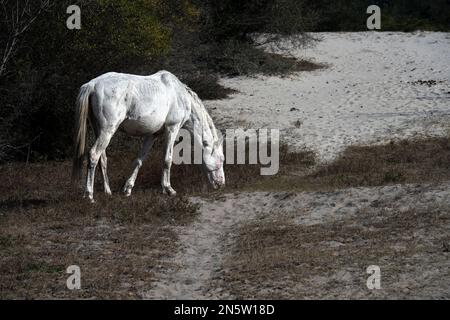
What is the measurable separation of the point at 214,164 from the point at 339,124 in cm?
717

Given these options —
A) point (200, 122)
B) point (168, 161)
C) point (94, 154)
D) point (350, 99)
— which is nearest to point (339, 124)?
point (350, 99)

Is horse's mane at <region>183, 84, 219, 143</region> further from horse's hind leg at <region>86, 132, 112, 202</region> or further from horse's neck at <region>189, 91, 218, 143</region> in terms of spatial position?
horse's hind leg at <region>86, 132, 112, 202</region>

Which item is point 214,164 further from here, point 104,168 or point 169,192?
point 104,168

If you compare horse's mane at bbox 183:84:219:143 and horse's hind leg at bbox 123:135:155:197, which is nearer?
horse's hind leg at bbox 123:135:155:197

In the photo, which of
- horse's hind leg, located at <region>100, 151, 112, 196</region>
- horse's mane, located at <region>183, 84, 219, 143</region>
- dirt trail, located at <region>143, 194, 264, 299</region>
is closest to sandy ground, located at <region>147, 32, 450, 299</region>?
dirt trail, located at <region>143, 194, 264, 299</region>

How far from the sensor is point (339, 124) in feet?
67.7

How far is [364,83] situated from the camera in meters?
27.7

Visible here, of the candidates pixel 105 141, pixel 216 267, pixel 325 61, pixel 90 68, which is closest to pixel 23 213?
pixel 105 141

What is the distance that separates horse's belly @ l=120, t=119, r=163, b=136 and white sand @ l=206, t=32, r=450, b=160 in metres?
5.22

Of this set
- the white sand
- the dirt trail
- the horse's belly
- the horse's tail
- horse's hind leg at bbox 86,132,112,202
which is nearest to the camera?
the dirt trail

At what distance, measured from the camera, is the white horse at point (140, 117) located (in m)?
12.5

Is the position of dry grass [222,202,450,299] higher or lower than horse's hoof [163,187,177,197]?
higher

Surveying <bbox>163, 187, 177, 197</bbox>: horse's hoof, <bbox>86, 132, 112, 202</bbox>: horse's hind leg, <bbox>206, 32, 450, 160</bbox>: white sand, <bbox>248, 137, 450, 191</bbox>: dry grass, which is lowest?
<bbox>206, 32, 450, 160</bbox>: white sand

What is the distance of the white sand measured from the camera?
1950 cm
